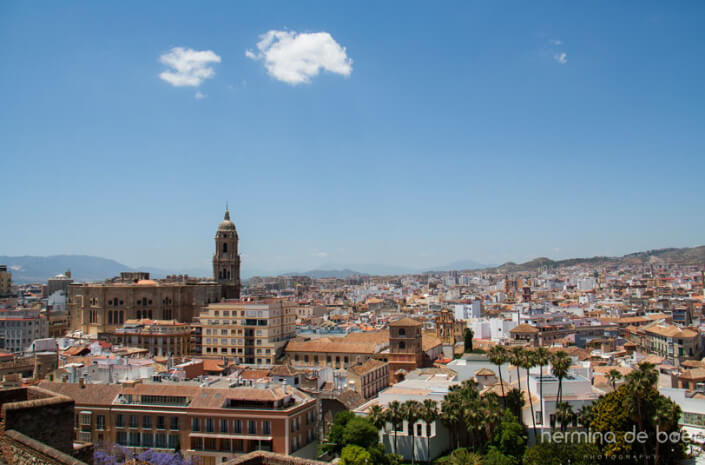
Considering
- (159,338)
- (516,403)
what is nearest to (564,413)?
(516,403)

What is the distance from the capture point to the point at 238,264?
83562 mm

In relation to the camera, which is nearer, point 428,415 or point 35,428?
point 35,428

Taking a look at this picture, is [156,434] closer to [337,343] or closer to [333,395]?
[333,395]

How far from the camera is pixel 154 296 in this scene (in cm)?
7819

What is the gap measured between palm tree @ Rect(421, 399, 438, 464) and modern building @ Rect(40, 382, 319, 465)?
22.5 ft

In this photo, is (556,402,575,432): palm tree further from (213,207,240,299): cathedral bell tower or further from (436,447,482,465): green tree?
(213,207,240,299): cathedral bell tower

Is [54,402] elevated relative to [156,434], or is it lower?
elevated

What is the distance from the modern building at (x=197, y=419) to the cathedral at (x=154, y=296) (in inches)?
1574

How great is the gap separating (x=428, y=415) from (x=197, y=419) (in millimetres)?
13221

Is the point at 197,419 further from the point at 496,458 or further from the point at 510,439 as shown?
the point at 510,439

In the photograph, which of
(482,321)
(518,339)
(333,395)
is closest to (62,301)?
(482,321)

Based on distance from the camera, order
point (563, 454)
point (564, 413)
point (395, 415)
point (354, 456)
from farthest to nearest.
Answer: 1. point (395, 415)
2. point (564, 413)
3. point (354, 456)
4. point (563, 454)

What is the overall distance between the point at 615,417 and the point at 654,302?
10041cm

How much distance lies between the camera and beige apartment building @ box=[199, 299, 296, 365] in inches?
2442
